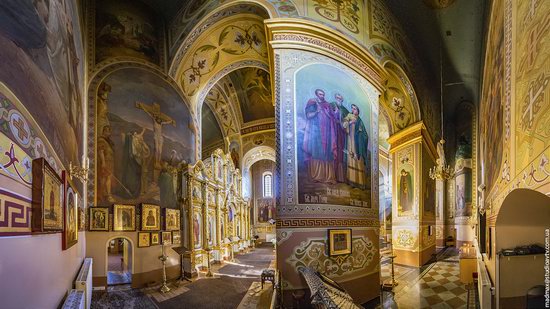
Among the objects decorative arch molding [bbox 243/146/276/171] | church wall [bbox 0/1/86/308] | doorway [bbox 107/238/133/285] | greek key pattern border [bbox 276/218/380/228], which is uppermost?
decorative arch molding [bbox 243/146/276/171]

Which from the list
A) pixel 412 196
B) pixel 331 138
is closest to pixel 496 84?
pixel 331 138

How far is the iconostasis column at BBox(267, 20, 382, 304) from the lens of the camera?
21.9ft

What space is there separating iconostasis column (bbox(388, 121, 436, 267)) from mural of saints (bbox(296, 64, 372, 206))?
520 centimetres

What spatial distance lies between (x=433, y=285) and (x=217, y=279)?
7.03 m

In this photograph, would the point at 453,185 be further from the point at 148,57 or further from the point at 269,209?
the point at 148,57

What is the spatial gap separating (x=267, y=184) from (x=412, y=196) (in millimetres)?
20147

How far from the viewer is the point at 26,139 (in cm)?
257

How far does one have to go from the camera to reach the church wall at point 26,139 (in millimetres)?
2154

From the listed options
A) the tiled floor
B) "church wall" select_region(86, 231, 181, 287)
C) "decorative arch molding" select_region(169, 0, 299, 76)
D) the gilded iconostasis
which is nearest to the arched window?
the gilded iconostasis

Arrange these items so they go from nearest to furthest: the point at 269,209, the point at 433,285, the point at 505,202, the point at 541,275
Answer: the point at 505,202, the point at 541,275, the point at 433,285, the point at 269,209

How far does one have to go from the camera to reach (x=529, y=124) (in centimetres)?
227

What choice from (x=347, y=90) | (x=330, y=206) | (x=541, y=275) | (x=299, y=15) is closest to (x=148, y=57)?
(x=299, y=15)

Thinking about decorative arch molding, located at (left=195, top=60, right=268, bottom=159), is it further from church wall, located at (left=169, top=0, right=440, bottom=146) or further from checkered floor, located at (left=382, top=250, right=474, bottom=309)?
checkered floor, located at (left=382, top=250, right=474, bottom=309)

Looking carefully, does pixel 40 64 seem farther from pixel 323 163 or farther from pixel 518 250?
pixel 518 250
